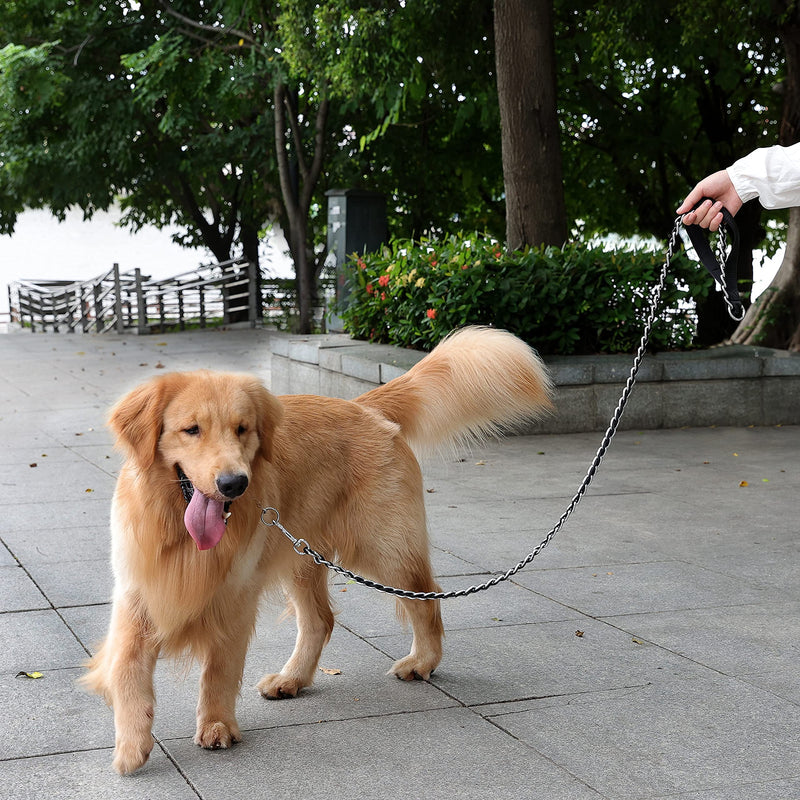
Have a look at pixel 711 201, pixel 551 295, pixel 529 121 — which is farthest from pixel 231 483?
pixel 529 121

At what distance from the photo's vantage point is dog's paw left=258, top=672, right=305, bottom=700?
4.12 m

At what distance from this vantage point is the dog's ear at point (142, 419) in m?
3.43

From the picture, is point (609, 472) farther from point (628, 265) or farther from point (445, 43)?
point (445, 43)

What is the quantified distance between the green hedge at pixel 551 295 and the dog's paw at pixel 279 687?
20.2ft

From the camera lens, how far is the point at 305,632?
169 inches

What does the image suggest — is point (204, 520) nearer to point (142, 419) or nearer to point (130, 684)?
point (142, 419)

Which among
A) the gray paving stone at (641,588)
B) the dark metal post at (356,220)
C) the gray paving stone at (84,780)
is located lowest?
the gray paving stone at (641,588)

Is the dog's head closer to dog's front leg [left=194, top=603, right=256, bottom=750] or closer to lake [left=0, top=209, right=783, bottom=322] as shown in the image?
dog's front leg [left=194, top=603, right=256, bottom=750]

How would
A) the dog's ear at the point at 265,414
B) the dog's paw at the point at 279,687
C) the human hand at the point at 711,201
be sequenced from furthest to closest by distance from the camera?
the dog's paw at the point at 279,687, the human hand at the point at 711,201, the dog's ear at the point at 265,414

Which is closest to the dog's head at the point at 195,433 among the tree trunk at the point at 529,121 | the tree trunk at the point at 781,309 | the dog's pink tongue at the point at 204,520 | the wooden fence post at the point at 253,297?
the dog's pink tongue at the point at 204,520

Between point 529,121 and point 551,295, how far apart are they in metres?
2.33

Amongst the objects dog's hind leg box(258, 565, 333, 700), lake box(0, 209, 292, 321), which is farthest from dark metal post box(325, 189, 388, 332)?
lake box(0, 209, 292, 321)

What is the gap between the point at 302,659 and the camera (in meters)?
4.21

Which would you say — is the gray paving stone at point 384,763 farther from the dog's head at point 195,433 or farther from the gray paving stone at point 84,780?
the dog's head at point 195,433
